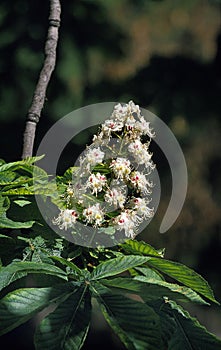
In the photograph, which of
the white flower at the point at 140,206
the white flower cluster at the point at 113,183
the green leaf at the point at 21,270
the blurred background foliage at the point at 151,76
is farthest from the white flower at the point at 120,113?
the blurred background foliage at the point at 151,76

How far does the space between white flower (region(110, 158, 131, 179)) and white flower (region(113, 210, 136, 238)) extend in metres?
0.05

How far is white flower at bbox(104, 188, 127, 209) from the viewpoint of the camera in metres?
0.73

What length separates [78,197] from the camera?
74 cm

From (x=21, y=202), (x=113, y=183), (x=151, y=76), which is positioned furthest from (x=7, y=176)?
(x=151, y=76)

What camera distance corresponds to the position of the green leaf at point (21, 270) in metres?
0.62

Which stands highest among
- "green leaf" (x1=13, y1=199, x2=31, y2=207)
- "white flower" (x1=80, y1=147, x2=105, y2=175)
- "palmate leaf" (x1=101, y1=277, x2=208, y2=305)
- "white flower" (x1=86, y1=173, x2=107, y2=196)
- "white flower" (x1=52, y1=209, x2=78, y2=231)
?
"white flower" (x1=80, y1=147, x2=105, y2=175)

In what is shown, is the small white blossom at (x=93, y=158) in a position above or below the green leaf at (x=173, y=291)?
above

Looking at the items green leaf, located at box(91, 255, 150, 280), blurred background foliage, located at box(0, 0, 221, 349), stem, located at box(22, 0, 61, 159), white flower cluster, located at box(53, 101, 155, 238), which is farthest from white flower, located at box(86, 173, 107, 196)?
blurred background foliage, located at box(0, 0, 221, 349)

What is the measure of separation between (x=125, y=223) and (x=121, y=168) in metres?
0.07

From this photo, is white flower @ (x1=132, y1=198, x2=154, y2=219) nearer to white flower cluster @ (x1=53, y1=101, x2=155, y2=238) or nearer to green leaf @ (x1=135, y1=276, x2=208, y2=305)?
white flower cluster @ (x1=53, y1=101, x2=155, y2=238)

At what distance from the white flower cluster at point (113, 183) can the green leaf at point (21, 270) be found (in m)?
0.09

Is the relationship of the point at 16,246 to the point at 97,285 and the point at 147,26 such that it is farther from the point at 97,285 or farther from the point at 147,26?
the point at 147,26

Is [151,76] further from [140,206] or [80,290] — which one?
[80,290]

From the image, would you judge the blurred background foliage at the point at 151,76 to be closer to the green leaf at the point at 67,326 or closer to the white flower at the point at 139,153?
the white flower at the point at 139,153
